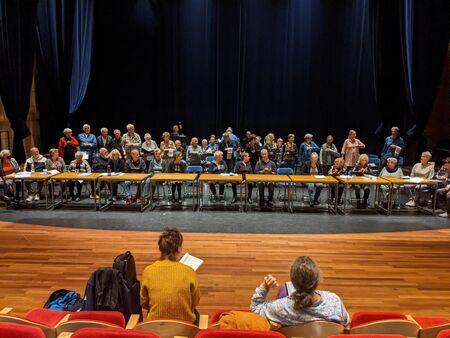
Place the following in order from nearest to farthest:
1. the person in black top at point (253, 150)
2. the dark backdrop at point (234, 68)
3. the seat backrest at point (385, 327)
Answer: the seat backrest at point (385, 327) < the person in black top at point (253, 150) < the dark backdrop at point (234, 68)

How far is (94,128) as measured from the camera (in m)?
13.3

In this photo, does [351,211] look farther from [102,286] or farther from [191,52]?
[191,52]

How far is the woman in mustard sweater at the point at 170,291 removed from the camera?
9.06ft

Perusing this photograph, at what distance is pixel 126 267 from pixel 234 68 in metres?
10.5

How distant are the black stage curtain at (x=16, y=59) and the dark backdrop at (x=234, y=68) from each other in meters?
2.33

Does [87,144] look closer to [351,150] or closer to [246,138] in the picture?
[246,138]

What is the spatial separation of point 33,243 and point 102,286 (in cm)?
336

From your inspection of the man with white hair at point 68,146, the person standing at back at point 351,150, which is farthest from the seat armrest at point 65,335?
the man with white hair at point 68,146

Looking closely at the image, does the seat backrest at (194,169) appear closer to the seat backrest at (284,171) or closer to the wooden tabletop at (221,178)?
the wooden tabletop at (221,178)

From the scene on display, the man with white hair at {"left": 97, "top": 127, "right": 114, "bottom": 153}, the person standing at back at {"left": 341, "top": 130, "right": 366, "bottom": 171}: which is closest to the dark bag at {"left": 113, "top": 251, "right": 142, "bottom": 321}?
the person standing at back at {"left": 341, "top": 130, "right": 366, "bottom": 171}

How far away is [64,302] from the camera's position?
3547 mm

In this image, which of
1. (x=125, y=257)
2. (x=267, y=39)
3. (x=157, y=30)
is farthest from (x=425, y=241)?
(x=157, y=30)

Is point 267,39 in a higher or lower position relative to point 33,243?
higher

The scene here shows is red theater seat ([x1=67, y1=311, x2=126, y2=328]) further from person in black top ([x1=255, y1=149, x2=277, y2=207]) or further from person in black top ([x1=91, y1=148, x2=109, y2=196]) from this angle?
person in black top ([x1=91, y1=148, x2=109, y2=196])
